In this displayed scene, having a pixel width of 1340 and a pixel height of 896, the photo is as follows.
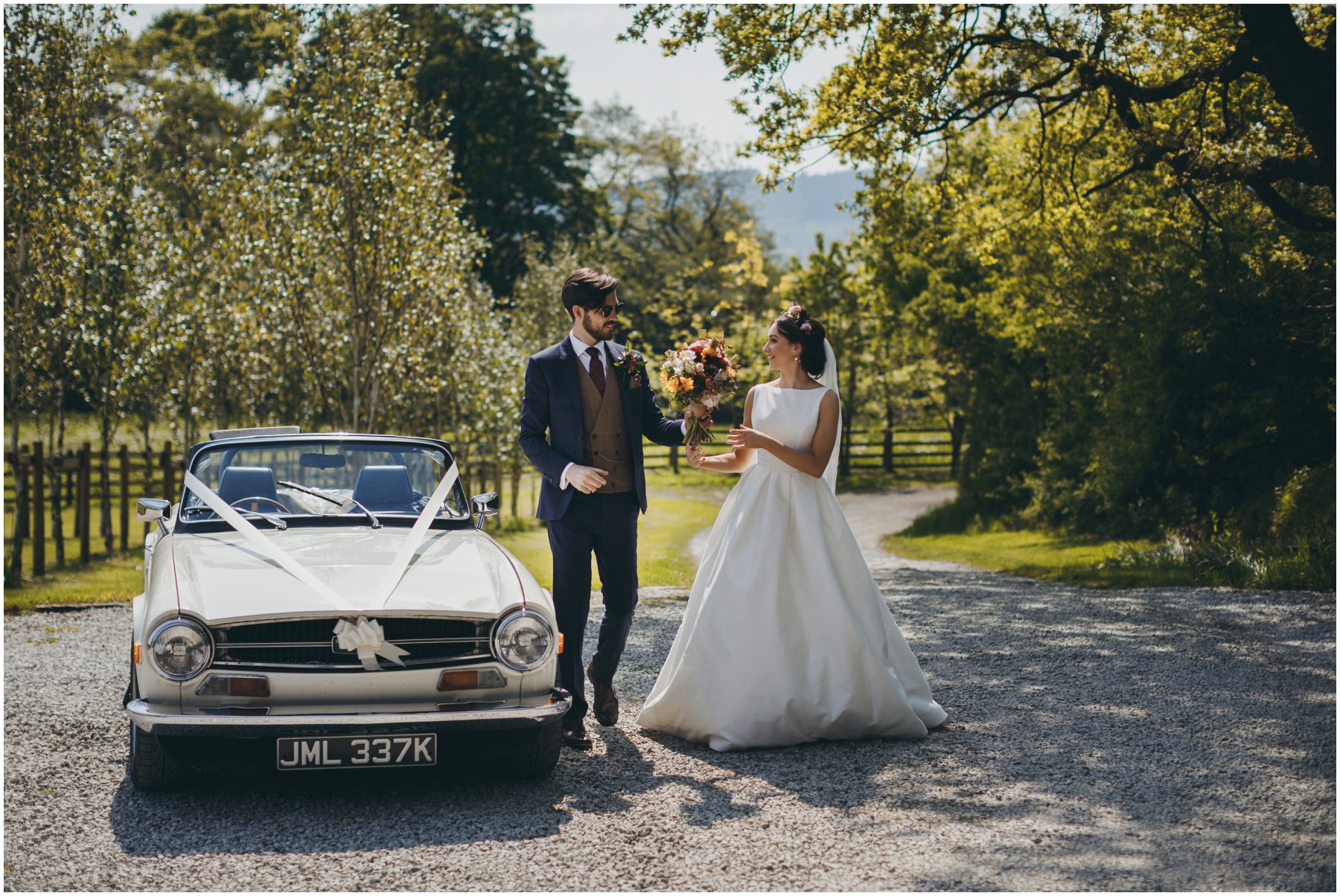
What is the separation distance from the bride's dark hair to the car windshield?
212 centimetres

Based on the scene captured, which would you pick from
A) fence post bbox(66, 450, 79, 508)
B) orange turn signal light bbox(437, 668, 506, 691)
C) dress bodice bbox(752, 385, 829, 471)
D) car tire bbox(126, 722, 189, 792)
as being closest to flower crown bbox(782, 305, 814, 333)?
dress bodice bbox(752, 385, 829, 471)

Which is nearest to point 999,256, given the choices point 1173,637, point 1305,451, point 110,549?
point 1305,451

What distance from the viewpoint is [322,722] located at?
4703 millimetres

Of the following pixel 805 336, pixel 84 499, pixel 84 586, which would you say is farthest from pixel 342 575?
pixel 84 499

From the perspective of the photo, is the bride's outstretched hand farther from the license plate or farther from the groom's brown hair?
the license plate

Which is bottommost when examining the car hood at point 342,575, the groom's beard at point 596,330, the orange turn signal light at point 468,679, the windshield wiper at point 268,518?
the orange turn signal light at point 468,679

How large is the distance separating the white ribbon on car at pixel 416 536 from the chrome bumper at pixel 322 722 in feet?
1.66

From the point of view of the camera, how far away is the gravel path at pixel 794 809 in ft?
13.7

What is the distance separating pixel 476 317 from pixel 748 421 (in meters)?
16.3

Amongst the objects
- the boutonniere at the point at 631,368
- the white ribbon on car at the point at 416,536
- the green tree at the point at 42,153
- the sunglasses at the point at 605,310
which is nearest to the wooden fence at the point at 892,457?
the green tree at the point at 42,153

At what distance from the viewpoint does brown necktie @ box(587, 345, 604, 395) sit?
6047 millimetres

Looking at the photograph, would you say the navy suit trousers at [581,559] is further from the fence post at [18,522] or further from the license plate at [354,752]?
the fence post at [18,522]

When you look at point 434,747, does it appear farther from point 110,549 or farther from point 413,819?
point 110,549

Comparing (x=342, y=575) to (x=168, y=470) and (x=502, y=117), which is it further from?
(x=502, y=117)
